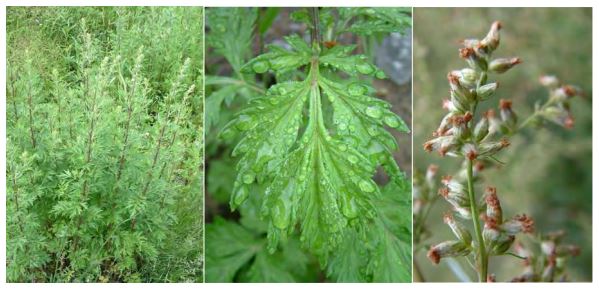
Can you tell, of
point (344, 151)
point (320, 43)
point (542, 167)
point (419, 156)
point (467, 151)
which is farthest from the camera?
point (542, 167)

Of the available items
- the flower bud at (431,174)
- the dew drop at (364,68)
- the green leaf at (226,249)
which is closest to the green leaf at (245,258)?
the green leaf at (226,249)

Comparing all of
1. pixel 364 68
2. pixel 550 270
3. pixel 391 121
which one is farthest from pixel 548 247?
pixel 364 68

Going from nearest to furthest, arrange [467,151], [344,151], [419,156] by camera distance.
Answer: [467,151] → [344,151] → [419,156]

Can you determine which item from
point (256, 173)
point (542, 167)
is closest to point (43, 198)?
point (256, 173)

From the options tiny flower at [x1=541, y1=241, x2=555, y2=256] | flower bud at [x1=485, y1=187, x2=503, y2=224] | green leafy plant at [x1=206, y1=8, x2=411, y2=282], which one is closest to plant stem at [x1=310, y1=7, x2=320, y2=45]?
green leafy plant at [x1=206, y1=8, x2=411, y2=282]

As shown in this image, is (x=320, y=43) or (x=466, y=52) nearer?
(x=466, y=52)

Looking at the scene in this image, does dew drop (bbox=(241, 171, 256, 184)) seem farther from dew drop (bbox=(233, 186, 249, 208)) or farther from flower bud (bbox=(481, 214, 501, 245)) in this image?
flower bud (bbox=(481, 214, 501, 245))
